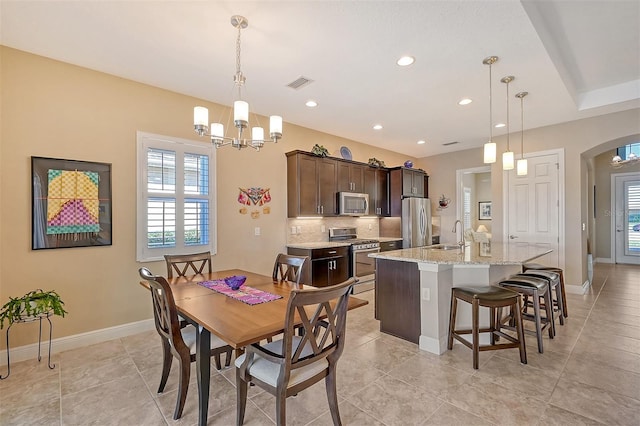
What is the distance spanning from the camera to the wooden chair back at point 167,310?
68.6 inches

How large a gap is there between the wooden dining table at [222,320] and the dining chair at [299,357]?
0.47 ft

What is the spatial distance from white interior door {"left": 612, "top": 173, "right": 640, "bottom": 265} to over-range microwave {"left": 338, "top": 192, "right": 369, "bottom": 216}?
7.07 m

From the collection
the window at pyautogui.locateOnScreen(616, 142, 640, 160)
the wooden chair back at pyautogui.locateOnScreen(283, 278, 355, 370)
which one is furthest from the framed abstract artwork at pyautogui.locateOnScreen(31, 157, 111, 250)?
the window at pyautogui.locateOnScreen(616, 142, 640, 160)

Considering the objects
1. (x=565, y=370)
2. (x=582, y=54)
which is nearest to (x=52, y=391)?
(x=565, y=370)

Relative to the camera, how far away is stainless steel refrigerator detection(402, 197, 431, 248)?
6.06m

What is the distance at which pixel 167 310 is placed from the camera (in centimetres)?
178

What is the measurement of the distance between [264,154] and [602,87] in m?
4.75

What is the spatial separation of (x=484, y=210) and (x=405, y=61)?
7.29 meters

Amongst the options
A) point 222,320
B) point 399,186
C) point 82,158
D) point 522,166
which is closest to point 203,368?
point 222,320

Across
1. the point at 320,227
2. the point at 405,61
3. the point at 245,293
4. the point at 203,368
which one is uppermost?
the point at 405,61

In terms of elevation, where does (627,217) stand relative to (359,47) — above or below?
below

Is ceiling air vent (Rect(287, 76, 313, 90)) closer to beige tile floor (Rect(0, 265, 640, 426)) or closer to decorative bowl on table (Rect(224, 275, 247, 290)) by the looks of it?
decorative bowl on table (Rect(224, 275, 247, 290))

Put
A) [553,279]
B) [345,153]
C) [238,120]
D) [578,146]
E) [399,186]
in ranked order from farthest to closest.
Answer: [399,186], [345,153], [578,146], [553,279], [238,120]

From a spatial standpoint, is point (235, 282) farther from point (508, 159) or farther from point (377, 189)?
point (377, 189)
